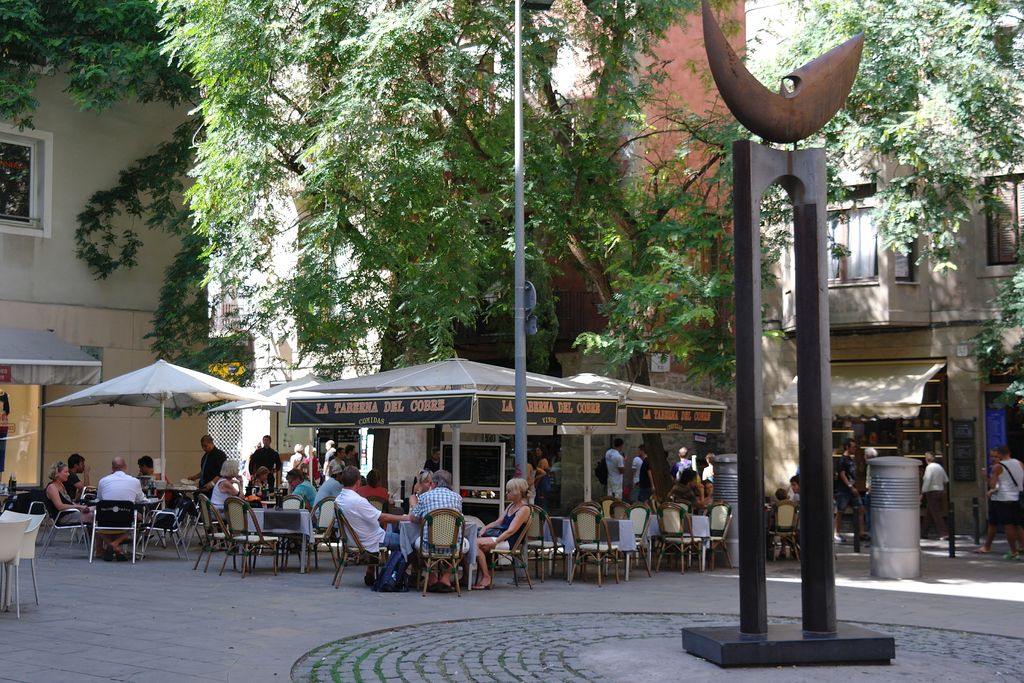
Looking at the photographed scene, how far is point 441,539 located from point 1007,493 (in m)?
9.73

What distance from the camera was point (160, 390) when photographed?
18812 millimetres

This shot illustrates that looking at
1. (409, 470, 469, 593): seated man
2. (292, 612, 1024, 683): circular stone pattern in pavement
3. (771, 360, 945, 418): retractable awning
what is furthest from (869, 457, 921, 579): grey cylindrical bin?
(771, 360, 945, 418): retractable awning

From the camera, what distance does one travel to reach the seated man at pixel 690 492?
18.3 m

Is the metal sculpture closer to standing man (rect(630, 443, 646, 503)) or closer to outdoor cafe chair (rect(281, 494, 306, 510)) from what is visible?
outdoor cafe chair (rect(281, 494, 306, 510))

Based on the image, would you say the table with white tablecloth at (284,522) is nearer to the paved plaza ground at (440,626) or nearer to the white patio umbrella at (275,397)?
the paved plaza ground at (440,626)

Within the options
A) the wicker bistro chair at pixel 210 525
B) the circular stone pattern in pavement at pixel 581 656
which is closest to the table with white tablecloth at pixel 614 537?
the circular stone pattern in pavement at pixel 581 656

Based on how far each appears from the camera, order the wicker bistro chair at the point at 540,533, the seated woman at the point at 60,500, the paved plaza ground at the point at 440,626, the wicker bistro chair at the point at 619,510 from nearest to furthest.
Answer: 1. the paved plaza ground at the point at 440,626
2. the wicker bistro chair at the point at 540,533
3. the wicker bistro chair at the point at 619,510
4. the seated woman at the point at 60,500

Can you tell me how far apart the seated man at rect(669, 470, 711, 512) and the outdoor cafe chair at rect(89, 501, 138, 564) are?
763 centimetres

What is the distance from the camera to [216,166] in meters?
20.2

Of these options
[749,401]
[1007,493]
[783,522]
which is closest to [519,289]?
[783,522]

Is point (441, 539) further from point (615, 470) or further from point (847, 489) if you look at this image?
point (615, 470)

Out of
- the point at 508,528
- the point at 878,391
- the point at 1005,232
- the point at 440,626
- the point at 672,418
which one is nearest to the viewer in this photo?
the point at 440,626

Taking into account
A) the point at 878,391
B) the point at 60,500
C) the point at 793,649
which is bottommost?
the point at 793,649

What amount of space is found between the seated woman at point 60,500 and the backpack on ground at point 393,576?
5.61m
